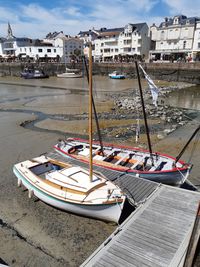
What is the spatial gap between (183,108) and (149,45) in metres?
62.4

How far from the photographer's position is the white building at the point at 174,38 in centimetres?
6969

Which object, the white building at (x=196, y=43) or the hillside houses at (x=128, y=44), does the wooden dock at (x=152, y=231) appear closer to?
the hillside houses at (x=128, y=44)

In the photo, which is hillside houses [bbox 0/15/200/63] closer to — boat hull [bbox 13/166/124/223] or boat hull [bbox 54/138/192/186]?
boat hull [bbox 54/138/192/186]

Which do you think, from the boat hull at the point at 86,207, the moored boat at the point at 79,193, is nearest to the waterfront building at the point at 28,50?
the moored boat at the point at 79,193

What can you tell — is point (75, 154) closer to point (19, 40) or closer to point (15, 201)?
point (15, 201)

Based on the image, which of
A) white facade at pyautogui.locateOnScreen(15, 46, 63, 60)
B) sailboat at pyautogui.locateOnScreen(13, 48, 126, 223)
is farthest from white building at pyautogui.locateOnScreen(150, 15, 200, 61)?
sailboat at pyautogui.locateOnScreen(13, 48, 126, 223)

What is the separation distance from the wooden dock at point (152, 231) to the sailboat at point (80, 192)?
93 centimetres

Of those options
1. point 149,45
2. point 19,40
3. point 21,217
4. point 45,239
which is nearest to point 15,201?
point 21,217

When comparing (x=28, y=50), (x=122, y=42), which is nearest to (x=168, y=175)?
(x=122, y=42)

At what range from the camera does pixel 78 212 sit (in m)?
9.20

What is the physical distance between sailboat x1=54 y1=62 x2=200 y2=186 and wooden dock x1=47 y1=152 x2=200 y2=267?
0.91 m

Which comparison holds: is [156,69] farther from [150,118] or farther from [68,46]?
[68,46]

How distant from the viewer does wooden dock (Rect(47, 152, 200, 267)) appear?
241 inches

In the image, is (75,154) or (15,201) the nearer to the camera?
(15,201)
